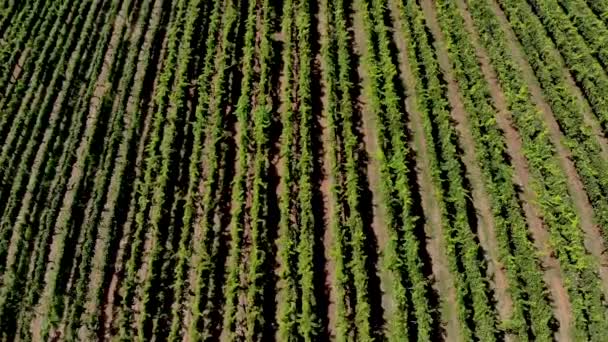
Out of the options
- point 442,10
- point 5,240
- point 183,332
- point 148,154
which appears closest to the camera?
point 183,332

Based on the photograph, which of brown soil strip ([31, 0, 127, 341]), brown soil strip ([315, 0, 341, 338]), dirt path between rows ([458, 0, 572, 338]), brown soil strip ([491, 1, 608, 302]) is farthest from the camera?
brown soil strip ([491, 1, 608, 302])

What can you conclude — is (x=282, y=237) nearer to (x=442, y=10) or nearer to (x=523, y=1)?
(x=442, y=10)

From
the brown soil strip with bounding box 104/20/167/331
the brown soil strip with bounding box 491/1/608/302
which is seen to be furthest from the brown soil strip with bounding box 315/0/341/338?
the brown soil strip with bounding box 491/1/608/302

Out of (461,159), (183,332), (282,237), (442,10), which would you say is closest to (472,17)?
(442,10)

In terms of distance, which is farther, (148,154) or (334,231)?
(148,154)

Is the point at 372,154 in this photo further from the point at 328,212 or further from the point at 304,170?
the point at 328,212

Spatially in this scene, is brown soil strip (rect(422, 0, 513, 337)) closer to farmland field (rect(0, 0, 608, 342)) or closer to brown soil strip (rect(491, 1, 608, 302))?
farmland field (rect(0, 0, 608, 342))

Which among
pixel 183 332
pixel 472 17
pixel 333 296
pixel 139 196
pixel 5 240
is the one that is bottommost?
pixel 183 332
